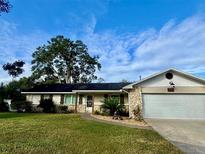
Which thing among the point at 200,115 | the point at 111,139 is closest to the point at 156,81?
the point at 200,115

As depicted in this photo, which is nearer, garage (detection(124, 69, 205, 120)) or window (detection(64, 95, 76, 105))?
garage (detection(124, 69, 205, 120))

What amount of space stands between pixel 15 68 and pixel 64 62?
8.87 meters

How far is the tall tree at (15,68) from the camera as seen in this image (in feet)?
110

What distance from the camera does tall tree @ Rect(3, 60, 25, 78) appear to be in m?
33.4

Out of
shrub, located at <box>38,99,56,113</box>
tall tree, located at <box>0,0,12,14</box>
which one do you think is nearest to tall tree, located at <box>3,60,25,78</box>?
shrub, located at <box>38,99,56,113</box>

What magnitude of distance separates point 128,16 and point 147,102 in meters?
7.18

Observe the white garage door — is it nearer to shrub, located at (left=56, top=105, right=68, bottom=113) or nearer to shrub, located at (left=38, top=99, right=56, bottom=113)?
shrub, located at (left=56, top=105, right=68, bottom=113)

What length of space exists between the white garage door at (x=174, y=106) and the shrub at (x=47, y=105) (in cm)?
1149

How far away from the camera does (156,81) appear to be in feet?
56.4

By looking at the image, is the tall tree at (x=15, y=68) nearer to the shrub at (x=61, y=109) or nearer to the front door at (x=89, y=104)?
the shrub at (x=61, y=109)

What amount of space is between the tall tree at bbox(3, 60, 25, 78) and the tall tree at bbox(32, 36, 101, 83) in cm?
275

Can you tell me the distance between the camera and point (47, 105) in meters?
23.5

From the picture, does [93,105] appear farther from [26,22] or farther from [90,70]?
[90,70]

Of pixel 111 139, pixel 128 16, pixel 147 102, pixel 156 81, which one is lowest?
pixel 111 139
